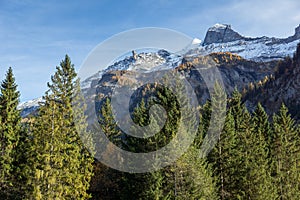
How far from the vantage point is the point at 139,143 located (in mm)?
35719

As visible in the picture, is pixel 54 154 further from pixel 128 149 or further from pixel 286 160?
pixel 286 160

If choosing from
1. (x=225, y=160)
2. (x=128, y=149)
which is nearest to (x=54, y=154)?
(x=128, y=149)

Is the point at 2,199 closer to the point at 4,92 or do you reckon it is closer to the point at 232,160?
the point at 4,92

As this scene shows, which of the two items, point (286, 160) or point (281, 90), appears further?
point (281, 90)

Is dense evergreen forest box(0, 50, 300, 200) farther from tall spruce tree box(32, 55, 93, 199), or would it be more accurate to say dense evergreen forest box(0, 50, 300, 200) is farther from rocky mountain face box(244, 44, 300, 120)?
rocky mountain face box(244, 44, 300, 120)

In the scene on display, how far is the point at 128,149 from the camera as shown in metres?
38.7

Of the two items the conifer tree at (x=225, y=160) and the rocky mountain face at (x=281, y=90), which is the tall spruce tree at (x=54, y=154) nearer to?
the conifer tree at (x=225, y=160)

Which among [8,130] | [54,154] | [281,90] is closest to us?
[54,154]

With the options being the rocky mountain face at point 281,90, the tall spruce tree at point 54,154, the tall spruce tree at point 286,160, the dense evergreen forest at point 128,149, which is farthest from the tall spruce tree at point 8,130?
the rocky mountain face at point 281,90

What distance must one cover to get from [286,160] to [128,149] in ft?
71.1

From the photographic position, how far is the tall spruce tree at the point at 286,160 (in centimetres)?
4353

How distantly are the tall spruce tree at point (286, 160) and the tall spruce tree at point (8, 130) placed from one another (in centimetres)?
3065

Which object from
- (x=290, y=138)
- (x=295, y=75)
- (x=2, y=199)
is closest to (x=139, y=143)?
(x=2, y=199)

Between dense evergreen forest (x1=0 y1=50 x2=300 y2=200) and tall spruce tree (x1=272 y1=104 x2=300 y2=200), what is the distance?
117 mm
